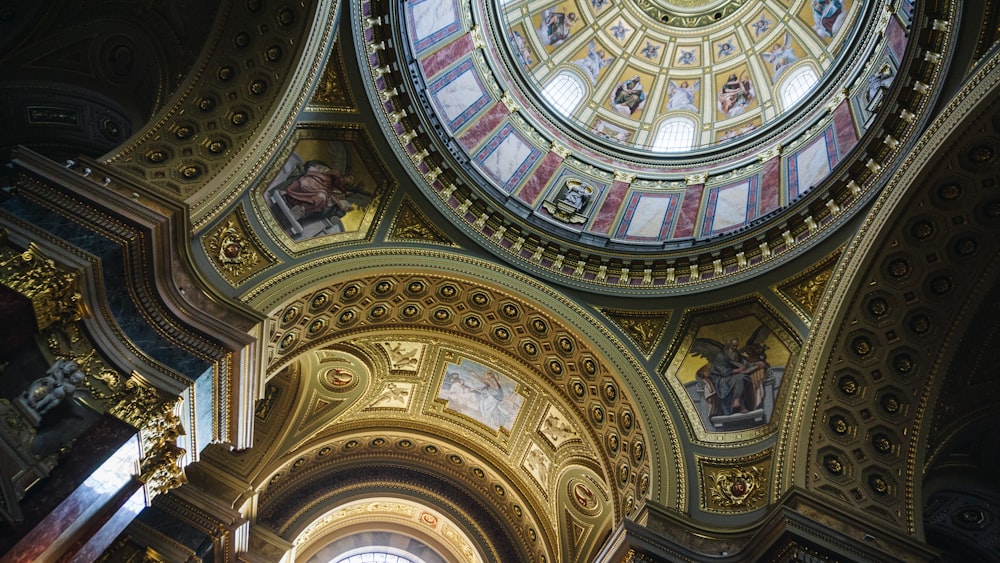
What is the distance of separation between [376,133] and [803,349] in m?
8.45

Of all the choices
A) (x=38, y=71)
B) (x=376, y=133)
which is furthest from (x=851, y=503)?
(x=38, y=71)

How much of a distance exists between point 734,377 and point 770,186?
15.4ft

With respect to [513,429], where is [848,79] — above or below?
above

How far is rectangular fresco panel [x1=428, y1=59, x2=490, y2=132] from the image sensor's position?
15.4m

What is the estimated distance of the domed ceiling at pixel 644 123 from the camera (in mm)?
13539

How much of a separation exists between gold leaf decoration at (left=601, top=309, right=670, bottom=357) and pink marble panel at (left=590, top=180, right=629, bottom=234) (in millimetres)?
2494

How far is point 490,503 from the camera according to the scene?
18.0 m

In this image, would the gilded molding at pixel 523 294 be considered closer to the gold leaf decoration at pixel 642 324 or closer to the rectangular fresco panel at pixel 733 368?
the gold leaf decoration at pixel 642 324

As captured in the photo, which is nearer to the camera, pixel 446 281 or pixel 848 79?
pixel 446 281

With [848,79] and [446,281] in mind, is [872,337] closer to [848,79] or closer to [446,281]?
[848,79]

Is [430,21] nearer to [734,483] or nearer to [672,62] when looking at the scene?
[672,62]

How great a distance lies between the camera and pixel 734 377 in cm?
1298

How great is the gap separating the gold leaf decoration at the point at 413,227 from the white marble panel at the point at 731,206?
19.5 ft

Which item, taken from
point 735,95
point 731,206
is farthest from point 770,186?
point 735,95
